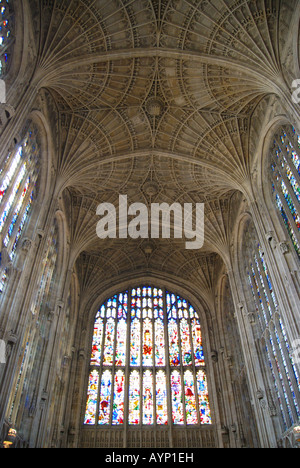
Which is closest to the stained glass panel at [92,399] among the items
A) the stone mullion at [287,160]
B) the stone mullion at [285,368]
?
the stone mullion at [285,368]

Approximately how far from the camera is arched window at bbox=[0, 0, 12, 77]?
14008 mm

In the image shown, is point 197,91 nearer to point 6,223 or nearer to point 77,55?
point 77,55

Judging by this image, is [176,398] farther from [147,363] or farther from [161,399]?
[147,363]

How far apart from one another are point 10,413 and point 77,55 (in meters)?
15.7

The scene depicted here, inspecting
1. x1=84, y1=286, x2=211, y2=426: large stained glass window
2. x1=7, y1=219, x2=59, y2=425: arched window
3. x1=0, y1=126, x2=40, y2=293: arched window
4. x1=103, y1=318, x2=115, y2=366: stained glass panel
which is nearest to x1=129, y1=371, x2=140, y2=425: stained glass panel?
x1=84, y1=286, x2=211, y2=426: large stained glass window

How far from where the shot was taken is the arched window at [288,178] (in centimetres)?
1620

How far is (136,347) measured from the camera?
27.1 metres

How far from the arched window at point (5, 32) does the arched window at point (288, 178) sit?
12.1m

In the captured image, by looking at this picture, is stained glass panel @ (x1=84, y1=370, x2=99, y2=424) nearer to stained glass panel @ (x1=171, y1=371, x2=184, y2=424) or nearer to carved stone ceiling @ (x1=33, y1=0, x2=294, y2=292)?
stained glass panel @ (x1=171, y1=371, x2=184, y2=424)

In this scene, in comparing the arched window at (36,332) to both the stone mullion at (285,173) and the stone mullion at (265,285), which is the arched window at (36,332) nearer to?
the stone mullion at (265,285)

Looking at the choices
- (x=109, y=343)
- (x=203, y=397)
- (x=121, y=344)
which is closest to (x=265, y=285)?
(x=203, y=397)

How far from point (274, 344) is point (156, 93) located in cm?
1420

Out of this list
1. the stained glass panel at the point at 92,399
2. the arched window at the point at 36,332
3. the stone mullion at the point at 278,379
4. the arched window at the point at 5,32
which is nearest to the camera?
the arched window at the point at 5,32

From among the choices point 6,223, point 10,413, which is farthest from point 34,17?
point 10,413
